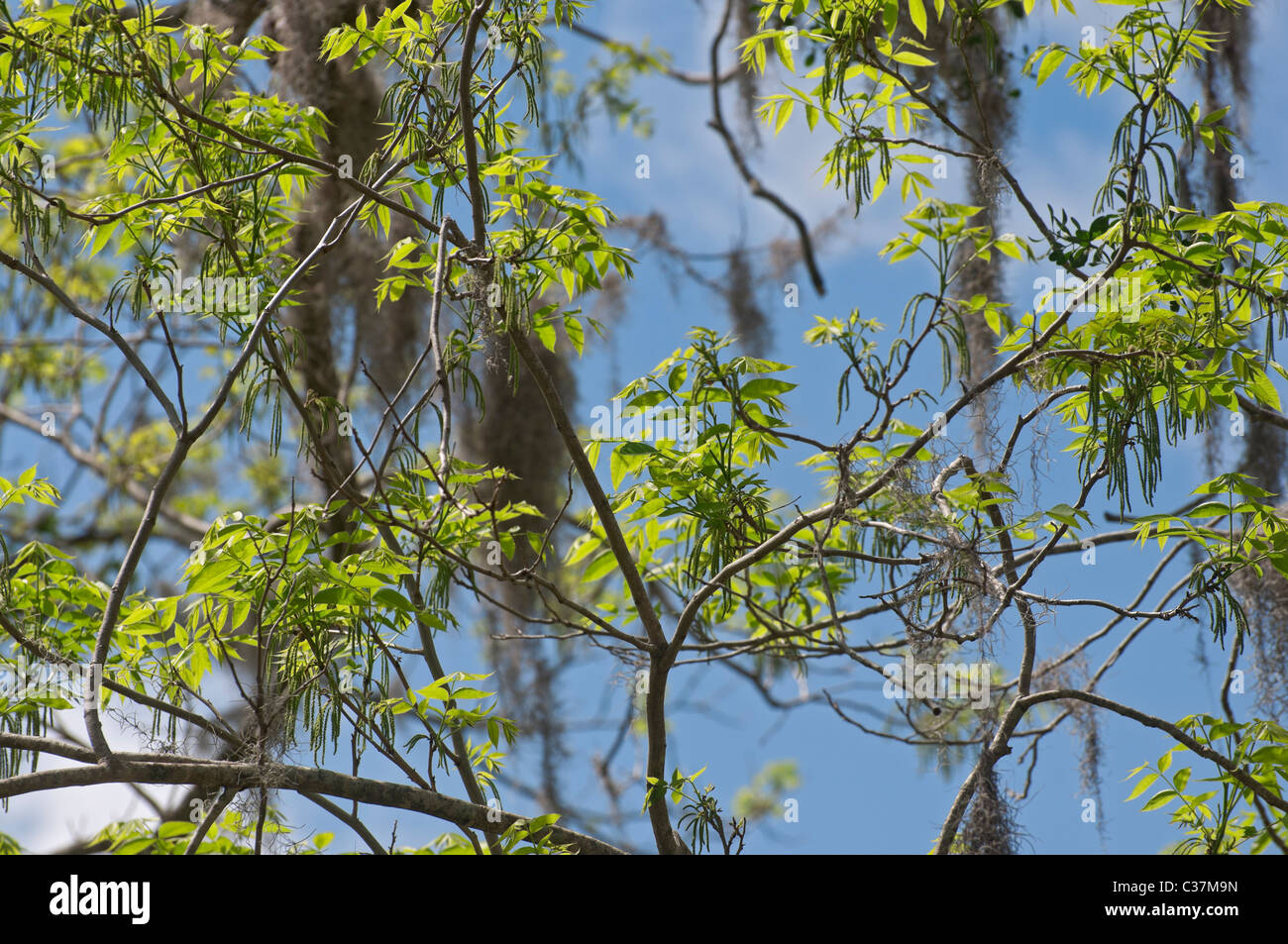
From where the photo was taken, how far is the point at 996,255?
3.66 metres

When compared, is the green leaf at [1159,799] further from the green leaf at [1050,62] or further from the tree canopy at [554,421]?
the green leaf at [1050,62]

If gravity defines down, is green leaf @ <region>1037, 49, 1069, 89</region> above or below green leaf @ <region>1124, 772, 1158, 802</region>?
above

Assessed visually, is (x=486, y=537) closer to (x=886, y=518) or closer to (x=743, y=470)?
(x=743, y=470)

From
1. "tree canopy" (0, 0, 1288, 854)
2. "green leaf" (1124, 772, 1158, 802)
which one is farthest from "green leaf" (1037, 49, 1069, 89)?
"green leaf" (1124, 772, 1158, 802)

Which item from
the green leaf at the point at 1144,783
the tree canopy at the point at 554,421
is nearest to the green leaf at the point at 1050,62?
the tree canopy at the point at 554,421

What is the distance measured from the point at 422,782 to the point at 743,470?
0.82 m

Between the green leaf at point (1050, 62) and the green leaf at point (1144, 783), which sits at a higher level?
the green leaf at point (1050, 62)

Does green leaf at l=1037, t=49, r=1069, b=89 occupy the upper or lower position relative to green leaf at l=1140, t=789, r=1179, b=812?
upper

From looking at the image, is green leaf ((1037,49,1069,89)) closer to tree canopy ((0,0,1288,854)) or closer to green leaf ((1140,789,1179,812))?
tree canopy ((0,0,1288,854))

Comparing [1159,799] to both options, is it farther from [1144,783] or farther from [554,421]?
[554,421]

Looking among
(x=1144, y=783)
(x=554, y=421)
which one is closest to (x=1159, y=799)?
(x=1144, y=783)

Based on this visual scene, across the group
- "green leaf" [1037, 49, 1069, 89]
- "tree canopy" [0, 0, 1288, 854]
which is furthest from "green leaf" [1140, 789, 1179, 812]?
"green leaf" [1037, 49, 1069, 89]

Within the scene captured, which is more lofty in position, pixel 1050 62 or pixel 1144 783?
pixel 1050 62
